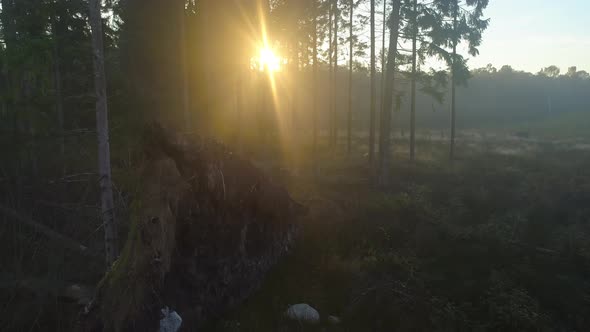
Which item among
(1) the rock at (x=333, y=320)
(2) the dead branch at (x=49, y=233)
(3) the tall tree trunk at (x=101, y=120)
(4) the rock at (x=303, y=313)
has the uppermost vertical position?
(3) the tall tree trunk at (x=101, y=120)

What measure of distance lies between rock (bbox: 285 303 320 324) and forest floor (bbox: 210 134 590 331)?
0.16 metres

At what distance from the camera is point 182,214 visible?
261 inches

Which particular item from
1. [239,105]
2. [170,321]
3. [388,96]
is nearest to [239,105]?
[239,105]

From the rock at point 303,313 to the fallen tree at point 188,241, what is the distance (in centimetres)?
120

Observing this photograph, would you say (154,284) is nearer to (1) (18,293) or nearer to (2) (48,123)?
(1) (18,293)

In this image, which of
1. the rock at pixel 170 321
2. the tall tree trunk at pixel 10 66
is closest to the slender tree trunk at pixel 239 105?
the tall tree trunk at pixel 10 66

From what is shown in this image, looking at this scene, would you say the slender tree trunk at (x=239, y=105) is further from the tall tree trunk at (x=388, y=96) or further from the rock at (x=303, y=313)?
the rock at (x=303, y=313)

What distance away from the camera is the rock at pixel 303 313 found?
6.91 metres

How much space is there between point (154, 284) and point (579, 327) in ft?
25.1

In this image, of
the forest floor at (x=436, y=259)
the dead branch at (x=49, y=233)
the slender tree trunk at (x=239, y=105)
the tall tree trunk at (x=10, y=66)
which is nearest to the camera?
the forest floor at (x=436, y=259)

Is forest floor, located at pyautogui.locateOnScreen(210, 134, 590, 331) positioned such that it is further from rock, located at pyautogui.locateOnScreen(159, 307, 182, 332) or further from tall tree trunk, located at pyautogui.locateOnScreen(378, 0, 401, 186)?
rock, located at pyautogui.locateOnScreen(159, 307, 182, 332)

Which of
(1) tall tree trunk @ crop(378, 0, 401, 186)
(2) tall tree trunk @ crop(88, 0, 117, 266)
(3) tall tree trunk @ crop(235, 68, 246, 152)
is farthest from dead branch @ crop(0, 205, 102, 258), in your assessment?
(3) tall tree trunk @ crop(235, 68, 246, 152)

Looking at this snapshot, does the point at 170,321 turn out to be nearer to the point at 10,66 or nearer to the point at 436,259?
the point at 10,66

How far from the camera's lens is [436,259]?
920cm
